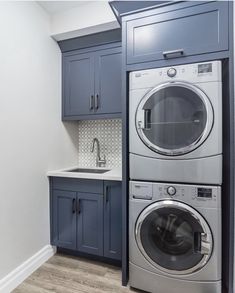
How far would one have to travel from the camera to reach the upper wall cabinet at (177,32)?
1365 mm

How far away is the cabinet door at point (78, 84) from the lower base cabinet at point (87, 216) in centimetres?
82

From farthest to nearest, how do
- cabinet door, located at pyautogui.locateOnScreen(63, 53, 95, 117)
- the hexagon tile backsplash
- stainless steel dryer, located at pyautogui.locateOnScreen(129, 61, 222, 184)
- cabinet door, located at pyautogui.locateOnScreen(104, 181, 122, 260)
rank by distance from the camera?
the hexagon tile backsplash < cabinet door, located at pyautogui.locateOnScreen(63, 53, 95, 117) < cabinet door, located at pyautogui.locateOnScreen(104, 181, 122, 260) < stainless steel dryer, located at pyautogui.locateOnScreen(129, 61, 222, 184)

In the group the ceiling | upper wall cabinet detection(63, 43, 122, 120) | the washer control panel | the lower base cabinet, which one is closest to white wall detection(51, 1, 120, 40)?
the ceiling

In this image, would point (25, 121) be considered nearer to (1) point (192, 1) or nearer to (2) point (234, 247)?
(1) point (192, 1)

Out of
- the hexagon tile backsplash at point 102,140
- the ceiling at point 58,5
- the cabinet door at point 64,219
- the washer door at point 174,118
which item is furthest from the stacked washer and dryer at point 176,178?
the ceiling at point 58,5

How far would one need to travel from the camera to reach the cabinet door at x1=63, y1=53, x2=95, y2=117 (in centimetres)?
220

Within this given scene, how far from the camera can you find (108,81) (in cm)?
212

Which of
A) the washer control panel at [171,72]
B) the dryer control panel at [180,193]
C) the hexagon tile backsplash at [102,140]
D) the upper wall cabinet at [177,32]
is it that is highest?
the upper wall cabinet at [177,32]

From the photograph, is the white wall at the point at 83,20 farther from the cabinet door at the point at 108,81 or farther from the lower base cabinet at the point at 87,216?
the lower base cabinet at the point at 87,216

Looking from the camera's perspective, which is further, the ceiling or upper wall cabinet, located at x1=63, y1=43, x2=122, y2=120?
upper wall cabinet, located at x1=63, y1=43, x2=122, y2=120

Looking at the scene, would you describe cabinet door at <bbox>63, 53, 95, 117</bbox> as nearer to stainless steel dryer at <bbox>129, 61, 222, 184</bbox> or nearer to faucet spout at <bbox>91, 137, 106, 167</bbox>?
faucet spout at <bbox>91, 137, 106, 167</bbox>

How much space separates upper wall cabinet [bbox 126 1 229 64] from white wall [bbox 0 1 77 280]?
0.98 metres

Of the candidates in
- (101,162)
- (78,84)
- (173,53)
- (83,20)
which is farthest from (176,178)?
(83,20)

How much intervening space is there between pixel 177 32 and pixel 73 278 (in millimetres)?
2235
